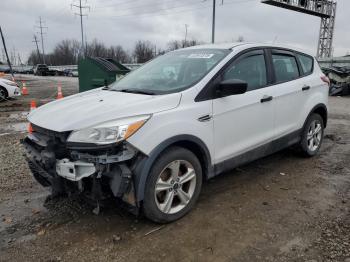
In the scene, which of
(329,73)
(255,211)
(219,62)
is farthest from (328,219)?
(329,73)

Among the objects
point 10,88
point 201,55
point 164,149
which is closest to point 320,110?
point 201,55

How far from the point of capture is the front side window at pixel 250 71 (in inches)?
156

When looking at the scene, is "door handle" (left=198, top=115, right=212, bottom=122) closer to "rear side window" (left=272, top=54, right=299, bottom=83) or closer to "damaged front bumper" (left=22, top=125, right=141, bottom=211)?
"damaged front bumper" (left=22, top=125, right=141, bottom=211)

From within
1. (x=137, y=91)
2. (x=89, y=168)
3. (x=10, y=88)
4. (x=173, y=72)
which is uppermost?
(x=173, y=72)

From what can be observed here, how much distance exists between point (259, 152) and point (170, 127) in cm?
162

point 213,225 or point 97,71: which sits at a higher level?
point 97,71

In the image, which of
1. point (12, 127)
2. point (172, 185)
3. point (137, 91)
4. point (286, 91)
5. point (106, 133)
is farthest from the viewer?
point (12, 127)

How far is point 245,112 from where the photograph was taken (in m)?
4.00

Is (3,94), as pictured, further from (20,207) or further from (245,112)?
(245,112)

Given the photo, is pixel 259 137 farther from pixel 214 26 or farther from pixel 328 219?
pixel 214 26

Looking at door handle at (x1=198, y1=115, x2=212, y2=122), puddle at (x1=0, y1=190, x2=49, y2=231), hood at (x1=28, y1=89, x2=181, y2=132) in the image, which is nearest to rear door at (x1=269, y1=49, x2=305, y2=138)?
door handle at (x1=198, y1=115, x2=212, y2=122)

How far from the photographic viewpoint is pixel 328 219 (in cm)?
350

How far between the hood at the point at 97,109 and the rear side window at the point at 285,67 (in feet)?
6.03

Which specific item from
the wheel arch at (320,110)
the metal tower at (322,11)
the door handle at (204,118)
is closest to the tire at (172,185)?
the door handle at (204,118)
